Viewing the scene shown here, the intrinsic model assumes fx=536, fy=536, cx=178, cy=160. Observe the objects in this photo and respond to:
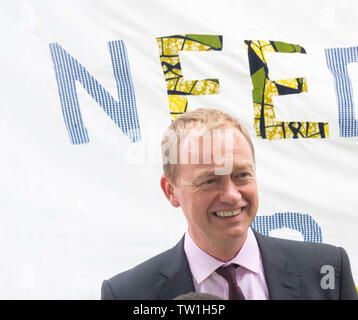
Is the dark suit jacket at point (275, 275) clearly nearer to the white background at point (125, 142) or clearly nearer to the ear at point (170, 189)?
the ear at point (170, 189)

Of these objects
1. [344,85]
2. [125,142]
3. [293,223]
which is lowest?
[293,223]

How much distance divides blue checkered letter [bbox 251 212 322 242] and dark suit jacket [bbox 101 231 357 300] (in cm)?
46

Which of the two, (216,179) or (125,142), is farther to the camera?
(125,142)

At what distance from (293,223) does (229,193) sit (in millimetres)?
647

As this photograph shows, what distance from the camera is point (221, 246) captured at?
2.79 feet

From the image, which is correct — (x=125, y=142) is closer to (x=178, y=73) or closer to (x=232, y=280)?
(x=178, y=73)

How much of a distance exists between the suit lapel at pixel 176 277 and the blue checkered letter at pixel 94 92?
54 cm

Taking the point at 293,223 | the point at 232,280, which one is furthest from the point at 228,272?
the point at 293,223

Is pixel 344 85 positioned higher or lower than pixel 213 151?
higher

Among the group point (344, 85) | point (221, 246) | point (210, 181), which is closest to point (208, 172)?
point (210, 181)

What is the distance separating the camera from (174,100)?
4.59 feet

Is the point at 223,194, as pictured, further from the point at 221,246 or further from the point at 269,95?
the point at 269,95
